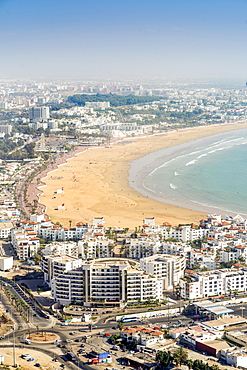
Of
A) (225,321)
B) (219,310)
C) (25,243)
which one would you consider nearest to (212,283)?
(219,310)

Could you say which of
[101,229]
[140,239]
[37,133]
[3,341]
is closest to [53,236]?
[101,229]

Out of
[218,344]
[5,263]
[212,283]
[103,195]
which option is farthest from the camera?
[103,195]

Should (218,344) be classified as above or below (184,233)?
below

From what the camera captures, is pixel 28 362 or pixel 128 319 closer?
pixel 28 362

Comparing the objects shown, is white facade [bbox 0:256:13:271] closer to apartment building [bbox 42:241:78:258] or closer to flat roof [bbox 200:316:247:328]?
apartment building [bbox 42:241:78:258]

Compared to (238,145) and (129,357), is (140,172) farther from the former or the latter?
(129,357)

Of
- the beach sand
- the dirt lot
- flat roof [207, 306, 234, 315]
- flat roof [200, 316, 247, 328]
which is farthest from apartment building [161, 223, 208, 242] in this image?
the dirt lot

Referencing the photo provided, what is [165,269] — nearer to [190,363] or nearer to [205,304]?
[205,304]
